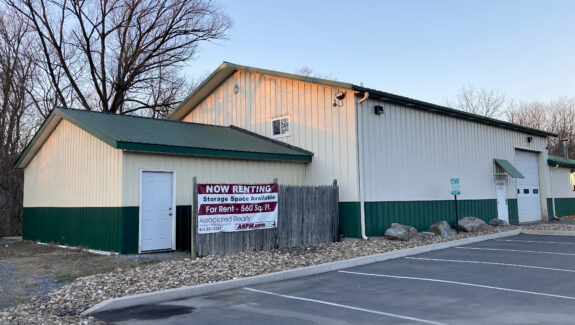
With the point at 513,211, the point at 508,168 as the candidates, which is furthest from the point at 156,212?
the point at 513,211

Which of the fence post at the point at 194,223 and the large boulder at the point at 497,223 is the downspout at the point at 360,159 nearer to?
the fence post at the point at 194,223

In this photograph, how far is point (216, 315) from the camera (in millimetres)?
6359

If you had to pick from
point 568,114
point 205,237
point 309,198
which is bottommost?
point 205,237

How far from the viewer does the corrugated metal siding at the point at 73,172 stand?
1202cm

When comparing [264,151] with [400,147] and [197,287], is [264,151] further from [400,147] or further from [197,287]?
[197,287]

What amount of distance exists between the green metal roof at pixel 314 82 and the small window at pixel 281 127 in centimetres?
157

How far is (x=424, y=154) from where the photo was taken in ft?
54.7

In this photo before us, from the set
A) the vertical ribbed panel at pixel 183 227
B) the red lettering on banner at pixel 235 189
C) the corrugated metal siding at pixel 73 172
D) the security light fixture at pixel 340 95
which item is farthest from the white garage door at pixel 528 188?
the corrugated metal siding at pixel 73 172

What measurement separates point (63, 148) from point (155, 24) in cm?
1501

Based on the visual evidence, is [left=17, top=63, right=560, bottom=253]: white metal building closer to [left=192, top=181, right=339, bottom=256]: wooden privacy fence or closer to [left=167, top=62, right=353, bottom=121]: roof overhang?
[left=167, top=62, right=353, bottom=121]: roof overhang

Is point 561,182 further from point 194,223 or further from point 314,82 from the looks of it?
point 194,223

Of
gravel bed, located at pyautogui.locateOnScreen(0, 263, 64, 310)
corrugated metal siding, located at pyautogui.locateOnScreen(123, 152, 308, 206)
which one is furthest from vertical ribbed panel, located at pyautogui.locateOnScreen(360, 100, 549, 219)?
gravel bed, located at pyautogui.locateOnScreen(0, 263, 64, 310)

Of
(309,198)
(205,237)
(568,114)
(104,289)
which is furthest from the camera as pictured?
(568,114)

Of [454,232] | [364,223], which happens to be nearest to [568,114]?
[454,232]
